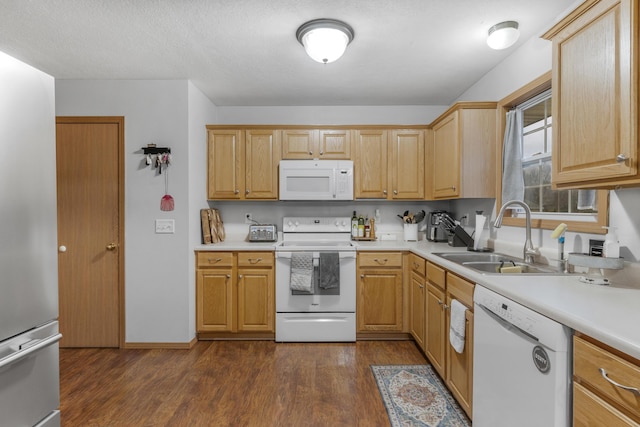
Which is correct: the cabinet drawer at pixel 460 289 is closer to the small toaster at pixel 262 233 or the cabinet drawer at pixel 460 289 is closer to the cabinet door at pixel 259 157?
the small toaster at pixel 262 233

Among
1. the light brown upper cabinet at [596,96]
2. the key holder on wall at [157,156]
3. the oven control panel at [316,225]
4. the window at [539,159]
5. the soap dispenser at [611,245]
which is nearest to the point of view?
the light brown upper cabinet at [596,96]

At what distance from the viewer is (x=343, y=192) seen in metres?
3.30

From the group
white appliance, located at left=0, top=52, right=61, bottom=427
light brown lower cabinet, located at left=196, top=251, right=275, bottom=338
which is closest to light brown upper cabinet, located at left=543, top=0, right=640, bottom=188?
white appliance, located at left=0, top=52, right=61, bottom=427

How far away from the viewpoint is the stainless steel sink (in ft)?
6.40

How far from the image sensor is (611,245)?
4.87 ft

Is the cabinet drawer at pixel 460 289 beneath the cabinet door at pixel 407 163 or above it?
beneath

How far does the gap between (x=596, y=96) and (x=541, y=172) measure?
1.07m

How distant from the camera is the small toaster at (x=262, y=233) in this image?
3.38m

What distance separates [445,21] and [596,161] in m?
1.25

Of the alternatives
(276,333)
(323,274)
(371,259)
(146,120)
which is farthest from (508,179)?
(146,120)

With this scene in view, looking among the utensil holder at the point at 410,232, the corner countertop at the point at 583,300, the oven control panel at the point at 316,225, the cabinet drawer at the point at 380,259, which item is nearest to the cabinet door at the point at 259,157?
the oven control panel at the point at 316,225

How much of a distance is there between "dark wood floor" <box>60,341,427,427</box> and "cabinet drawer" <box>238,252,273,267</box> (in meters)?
0.75

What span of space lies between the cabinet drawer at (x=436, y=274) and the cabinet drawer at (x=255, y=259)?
55.6 inches

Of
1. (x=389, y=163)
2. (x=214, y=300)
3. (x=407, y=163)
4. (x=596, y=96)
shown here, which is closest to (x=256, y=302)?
(x=214, y=300)
